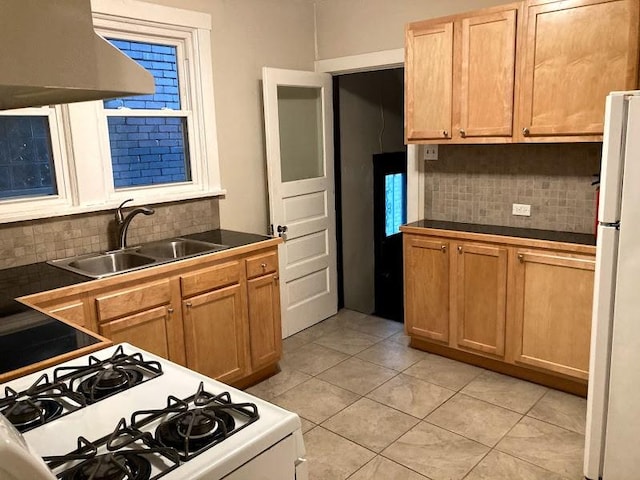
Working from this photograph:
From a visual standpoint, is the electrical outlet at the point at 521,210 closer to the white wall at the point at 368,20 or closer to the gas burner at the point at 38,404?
the white wall at the point at 368,20

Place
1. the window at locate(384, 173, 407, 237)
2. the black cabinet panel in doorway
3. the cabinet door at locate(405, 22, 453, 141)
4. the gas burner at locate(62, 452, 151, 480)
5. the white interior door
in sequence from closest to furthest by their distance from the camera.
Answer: the gas burner at locate(62, 452, 151, 480) → the cabinet door at locate(405, 22, 453, 141) → the white interior door → the black cabinet panel in doorway → the window at locate(384, 173, 407, 237)

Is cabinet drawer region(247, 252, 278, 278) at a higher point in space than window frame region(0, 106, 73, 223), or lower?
lower

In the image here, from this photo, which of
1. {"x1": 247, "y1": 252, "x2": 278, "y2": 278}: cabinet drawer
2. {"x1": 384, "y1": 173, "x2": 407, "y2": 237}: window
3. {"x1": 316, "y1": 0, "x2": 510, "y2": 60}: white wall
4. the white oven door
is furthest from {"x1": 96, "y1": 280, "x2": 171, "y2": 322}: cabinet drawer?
{"x1": 384, "y1": 173, "x2": 407, "y2": 237}: window

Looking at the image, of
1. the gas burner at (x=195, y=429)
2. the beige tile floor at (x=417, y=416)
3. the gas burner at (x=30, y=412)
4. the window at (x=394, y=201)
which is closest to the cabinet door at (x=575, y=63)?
the beige tile floor at (x=417, y=416)

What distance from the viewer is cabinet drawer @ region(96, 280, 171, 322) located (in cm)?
248

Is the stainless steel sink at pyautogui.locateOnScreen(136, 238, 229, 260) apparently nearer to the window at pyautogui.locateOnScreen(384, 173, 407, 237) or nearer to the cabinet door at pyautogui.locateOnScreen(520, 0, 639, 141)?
the cabinet door at pyautogui.locateOnScreen(520, 0, 639, 141)

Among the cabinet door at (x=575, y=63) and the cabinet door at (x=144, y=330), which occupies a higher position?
the cabinet door at (x=575, y=63)

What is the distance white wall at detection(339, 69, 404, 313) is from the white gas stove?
3.44m

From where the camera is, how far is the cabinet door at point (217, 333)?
2.89 m

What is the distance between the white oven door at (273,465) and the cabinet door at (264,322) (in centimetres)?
202

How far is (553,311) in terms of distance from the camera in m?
3.03

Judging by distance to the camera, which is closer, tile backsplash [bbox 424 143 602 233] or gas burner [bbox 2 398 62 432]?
gas burner [bbox 2 398 62 432]

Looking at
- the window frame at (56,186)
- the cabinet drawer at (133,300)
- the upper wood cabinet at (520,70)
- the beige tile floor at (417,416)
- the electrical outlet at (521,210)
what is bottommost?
the beige tile floor at (417,416)

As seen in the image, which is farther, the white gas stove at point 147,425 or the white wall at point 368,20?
the white wall at point 368,20
